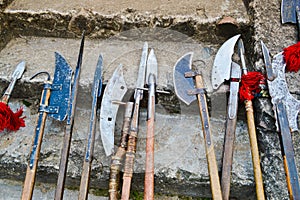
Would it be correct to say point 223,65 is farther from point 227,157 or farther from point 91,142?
point 91,142

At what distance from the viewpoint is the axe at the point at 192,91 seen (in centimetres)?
137

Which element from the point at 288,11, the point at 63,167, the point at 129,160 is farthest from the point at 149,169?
the point at 288,11

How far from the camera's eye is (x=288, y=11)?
5.61 feet

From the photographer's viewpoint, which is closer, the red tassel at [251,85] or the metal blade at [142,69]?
the red tassel at [251,85]

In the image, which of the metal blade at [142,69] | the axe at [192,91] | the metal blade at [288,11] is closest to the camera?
the axe at [192,91]

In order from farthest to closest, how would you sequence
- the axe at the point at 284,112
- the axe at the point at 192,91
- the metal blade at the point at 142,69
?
the metal blade at the point at 142,69 → the axe at the point at 192,91 → the axe at the point at 284,112

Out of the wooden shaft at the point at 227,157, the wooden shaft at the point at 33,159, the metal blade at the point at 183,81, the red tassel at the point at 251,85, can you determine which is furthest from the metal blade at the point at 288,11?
the wooden shaft at the point at 33,159

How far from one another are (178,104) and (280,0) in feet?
2.60

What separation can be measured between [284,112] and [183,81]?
0.47 meters

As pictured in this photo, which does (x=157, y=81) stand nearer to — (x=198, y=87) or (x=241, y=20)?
(x=198, y=87)

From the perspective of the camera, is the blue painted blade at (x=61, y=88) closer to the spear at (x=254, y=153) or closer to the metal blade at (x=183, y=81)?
the metal blade at (x=183, y=81)

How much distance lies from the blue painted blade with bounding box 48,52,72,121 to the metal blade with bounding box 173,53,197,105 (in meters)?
0.52

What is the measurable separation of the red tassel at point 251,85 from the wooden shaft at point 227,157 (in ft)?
0.42

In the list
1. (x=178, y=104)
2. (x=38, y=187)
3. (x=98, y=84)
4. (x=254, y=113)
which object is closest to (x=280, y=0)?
(x=254, y=113)
